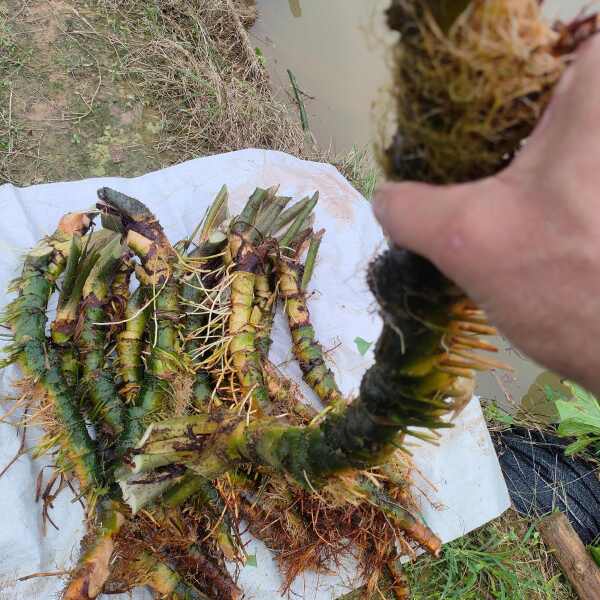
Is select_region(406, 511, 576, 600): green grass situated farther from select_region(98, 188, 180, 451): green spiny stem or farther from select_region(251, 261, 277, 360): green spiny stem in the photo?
select_region(98, 188, 180, 451): green spiny stem

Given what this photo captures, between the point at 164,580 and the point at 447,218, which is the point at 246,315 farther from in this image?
the point at 447,218

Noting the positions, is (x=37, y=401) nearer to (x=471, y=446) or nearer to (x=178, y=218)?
(x=178, y=218)

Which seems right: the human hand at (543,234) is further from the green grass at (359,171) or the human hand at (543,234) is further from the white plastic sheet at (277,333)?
the green grass at (359,171)

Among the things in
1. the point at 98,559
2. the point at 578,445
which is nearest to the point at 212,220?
the point at 98,559

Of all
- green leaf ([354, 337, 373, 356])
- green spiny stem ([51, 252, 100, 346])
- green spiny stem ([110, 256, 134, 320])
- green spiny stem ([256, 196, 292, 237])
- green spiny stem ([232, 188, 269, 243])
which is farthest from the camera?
green leaf ([354, 337, 373, 356])

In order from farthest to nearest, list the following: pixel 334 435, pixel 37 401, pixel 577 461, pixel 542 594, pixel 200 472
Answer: pixel 577 461
pixel 542 594
pixel 37 401
pixel 200 472
pixel 334 435

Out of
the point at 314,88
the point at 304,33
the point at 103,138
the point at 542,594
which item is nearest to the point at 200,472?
the point at 542,594

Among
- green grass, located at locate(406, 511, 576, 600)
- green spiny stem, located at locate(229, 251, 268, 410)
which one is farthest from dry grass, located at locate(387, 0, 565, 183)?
green grass, located at locate(406, 511, 576, 600)
